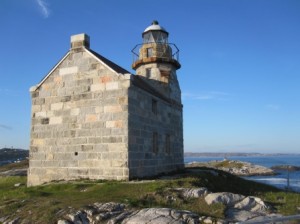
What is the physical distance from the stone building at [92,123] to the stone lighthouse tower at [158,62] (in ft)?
8.21

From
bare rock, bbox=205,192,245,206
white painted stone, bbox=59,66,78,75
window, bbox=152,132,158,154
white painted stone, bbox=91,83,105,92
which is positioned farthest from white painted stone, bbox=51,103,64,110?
bare rock, bbox=205,192,245,206

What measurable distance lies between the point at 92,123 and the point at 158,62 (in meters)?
7.13

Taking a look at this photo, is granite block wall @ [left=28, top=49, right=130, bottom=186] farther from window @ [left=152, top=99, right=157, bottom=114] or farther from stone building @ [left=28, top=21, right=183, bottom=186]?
window @ [left=152, top=99, right=157, bottom=114]

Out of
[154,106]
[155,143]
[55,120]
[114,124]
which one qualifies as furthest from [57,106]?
[155,143]

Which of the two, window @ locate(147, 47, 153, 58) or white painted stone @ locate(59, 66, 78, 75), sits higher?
window @ locate(147, 47, 153, 58)

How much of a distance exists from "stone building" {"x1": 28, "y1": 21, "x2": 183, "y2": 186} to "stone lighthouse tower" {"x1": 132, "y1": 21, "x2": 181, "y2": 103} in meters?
2.50

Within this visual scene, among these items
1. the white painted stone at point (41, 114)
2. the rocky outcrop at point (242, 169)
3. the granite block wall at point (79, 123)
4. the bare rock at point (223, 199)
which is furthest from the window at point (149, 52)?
the rocky outcrop at point (242, 169)

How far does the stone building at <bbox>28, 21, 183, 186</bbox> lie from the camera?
1506 cm

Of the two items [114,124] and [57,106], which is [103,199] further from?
[57,106]

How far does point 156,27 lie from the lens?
21.9 metres

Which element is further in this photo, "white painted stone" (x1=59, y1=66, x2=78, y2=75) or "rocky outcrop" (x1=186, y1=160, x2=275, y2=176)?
"rocky outcrop" (x1=186, y1=160, x2=275, y2=176)

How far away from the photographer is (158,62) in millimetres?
21016

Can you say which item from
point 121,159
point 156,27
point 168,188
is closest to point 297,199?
point 168,188

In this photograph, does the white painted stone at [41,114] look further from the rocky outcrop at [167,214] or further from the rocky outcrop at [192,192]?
the rocky outcrop at [192,192]
